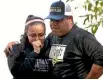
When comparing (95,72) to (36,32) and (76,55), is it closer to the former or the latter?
(76,55)

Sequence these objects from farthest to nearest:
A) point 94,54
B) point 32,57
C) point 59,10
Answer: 1. point 59,10
2. point 32,57
3. point 94,54

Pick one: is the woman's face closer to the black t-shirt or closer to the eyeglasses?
the eyeglasses

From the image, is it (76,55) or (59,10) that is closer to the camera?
(76,55)

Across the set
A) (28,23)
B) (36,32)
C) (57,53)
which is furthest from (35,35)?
(57,53)

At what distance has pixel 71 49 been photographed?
324cm

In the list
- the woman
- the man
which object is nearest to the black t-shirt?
the man

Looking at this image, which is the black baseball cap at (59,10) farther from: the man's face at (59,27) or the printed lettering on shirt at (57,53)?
the printed lettering on shirt at (57,53)

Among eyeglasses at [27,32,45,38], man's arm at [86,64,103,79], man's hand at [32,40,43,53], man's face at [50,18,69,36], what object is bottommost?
man's arm at [86,64,103,79]

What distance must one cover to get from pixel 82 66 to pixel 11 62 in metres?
0.64

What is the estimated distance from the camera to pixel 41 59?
3389 millimetres

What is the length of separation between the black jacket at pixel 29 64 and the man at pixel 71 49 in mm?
85

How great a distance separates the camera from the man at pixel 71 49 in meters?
3.11

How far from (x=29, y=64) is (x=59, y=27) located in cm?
44

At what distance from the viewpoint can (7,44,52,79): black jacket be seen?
332cm
